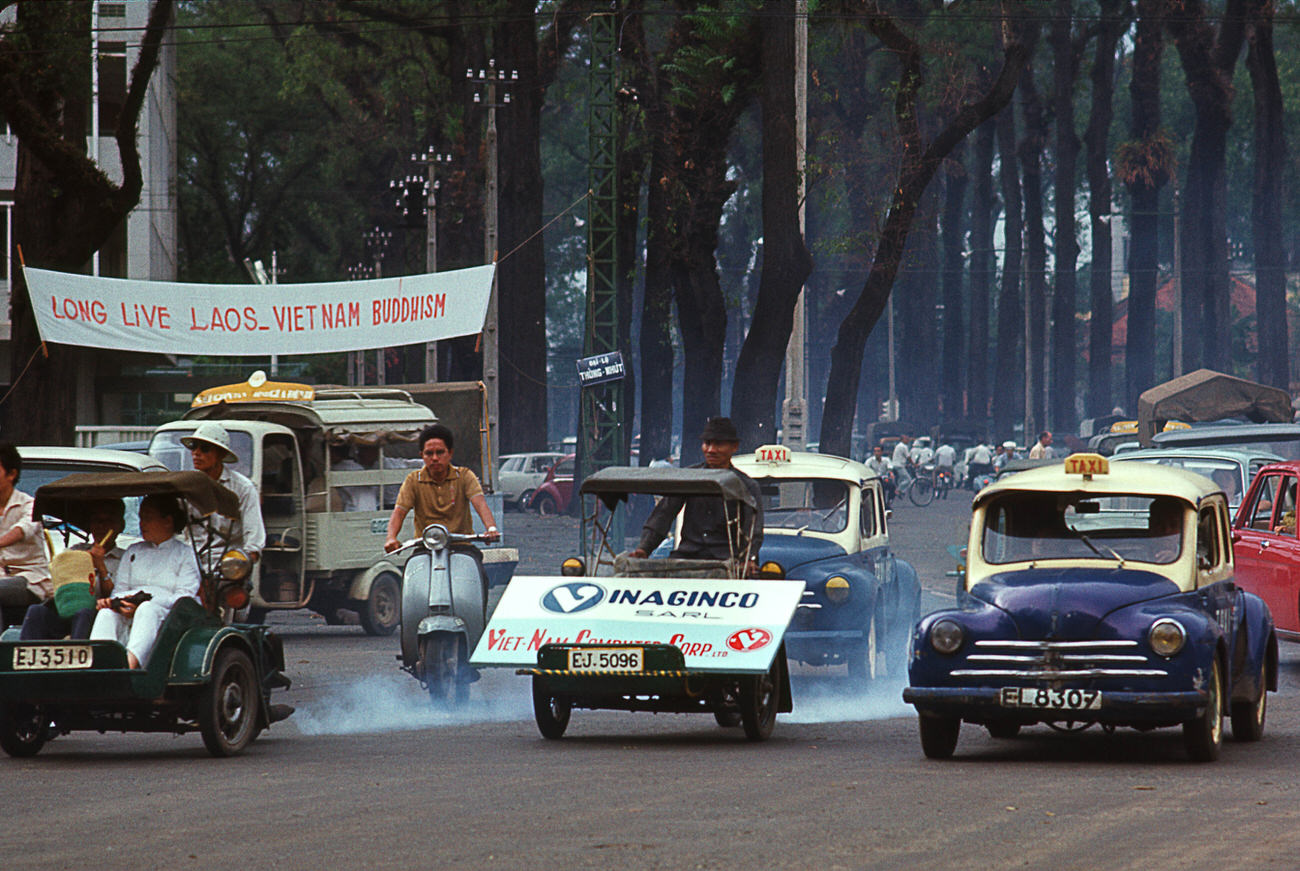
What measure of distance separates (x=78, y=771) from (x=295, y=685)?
483 centimetres

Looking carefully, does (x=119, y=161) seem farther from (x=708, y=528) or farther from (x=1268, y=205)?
(x=1268, y=205)

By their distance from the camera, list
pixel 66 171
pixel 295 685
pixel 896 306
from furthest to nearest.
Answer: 1. pixel 896 306
2. pixel 66 171
3. pixel 295 685

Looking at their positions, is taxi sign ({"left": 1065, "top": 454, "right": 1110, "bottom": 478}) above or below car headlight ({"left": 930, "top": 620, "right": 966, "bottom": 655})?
above

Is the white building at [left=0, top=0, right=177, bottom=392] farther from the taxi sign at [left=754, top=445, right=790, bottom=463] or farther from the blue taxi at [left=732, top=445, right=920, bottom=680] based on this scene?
the blue taxi at [left=732, top=445, right=920, bottom=680]

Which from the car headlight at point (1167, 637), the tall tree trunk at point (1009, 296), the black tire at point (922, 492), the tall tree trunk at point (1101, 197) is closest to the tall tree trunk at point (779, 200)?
the black tire at point (922, 492)

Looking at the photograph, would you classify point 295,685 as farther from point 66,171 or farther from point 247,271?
point 247,271

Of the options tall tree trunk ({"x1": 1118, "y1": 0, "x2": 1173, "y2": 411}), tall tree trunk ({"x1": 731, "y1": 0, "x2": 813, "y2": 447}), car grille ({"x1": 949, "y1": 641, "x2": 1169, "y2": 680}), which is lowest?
car grille ({"x1": 949, "y1": 641, "x2": 1169, "y2": 680})

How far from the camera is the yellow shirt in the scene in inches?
493

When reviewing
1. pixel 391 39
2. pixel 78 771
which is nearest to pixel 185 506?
pixel 78 771

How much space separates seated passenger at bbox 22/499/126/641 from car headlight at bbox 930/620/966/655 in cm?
433

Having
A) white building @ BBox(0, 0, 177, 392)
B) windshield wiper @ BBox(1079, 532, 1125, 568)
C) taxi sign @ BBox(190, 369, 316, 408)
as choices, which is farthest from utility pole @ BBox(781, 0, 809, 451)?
windshield wiper @ BBox(1079, 532, 1125, 568)

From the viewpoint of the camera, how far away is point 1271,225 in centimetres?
6838

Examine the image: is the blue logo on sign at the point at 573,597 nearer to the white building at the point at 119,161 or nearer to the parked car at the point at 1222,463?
the parked car at the point at 1222,463

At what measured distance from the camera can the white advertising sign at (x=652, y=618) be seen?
10336 millimetres
